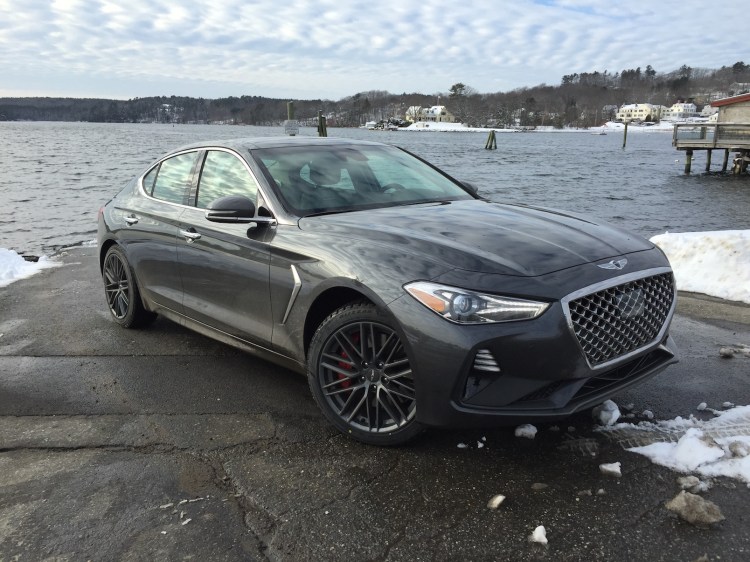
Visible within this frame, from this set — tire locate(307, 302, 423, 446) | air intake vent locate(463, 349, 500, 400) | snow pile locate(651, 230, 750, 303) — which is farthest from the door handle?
snow pile locate(651, 230, 750, 303)

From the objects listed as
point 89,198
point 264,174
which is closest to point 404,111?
point 89,198

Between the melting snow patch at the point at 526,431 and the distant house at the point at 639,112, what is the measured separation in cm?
19646

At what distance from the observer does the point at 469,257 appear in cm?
295

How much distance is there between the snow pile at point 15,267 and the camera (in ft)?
25.6

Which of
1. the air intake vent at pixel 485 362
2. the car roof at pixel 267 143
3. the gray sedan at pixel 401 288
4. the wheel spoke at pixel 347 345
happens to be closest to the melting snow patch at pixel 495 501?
the gray sedan at pixel 401 288

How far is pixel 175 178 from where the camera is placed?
4863 mm

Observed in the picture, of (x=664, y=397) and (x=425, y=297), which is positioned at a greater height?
(x=425, y=297)

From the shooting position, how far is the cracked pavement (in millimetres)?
2494

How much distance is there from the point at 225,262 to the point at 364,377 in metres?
1.34

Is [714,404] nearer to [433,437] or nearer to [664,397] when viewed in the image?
[664,397]

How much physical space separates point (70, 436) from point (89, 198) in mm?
21054

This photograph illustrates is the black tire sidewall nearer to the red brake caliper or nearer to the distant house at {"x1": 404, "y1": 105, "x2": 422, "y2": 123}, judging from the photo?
the red brake caliper

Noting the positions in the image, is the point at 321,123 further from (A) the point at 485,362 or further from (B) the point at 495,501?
(B) the point at 495,501

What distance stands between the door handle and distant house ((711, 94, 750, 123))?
4403cm
